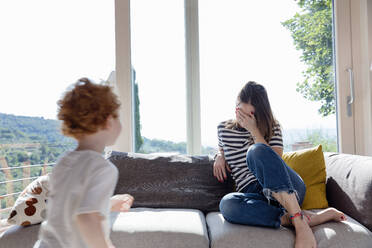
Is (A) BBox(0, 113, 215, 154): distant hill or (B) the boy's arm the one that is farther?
(A) BBox(0, 113, 215, 154): distant hill

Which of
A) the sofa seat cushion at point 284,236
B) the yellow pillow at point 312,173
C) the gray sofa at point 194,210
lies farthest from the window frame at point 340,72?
the sofa seat cushion at point 284,236

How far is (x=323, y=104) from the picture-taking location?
9.03 feet

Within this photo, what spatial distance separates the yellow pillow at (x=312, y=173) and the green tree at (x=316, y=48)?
89 cm

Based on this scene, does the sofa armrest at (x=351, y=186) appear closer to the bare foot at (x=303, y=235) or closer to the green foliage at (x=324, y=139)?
the bare foot at (x=303, y=235)

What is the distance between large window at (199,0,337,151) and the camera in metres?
2.67

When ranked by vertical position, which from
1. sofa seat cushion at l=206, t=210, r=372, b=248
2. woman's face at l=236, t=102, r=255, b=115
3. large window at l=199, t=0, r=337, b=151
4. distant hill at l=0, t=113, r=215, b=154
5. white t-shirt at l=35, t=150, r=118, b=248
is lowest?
sofa seat cushion at l=206, t=210, r=372, b=248

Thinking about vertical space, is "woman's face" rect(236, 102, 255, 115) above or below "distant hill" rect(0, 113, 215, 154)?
above

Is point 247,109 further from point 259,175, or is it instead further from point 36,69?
point 36,69

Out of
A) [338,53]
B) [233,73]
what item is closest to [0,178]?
[233,73]

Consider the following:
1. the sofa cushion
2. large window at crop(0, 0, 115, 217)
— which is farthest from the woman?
large window at crop(0, 0, 115, 217)

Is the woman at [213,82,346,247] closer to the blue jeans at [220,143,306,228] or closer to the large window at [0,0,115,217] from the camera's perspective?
the blue jeans at [220,143,306,228]

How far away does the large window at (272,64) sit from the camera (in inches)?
105

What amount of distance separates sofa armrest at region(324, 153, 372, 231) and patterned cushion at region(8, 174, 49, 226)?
5.07 feet

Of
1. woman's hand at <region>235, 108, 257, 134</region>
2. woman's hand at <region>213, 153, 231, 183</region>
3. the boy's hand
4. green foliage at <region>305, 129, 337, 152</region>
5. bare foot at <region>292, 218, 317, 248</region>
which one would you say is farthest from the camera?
green foliage at <region>305, 129, 337, 152</region>
